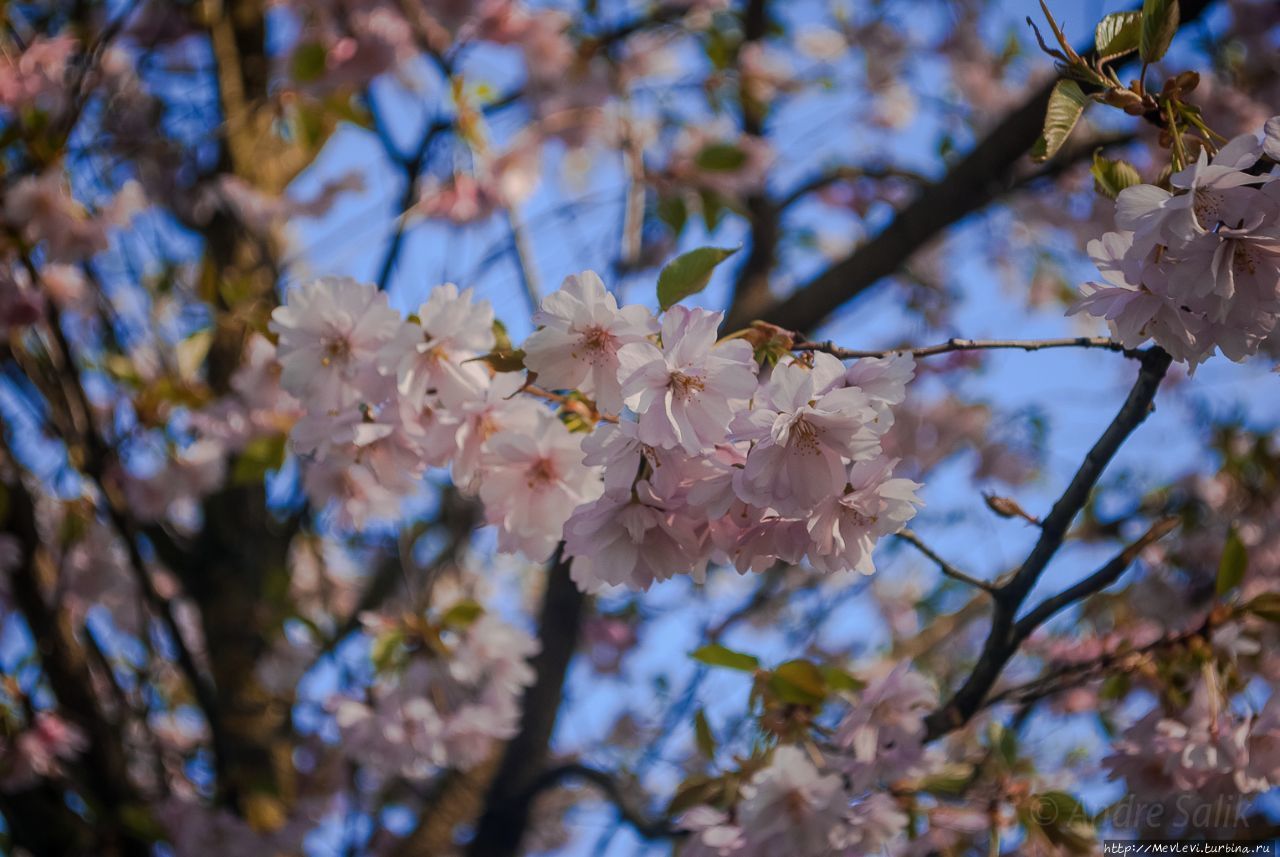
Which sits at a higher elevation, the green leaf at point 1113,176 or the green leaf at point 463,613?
the green leaf at point 1113,176

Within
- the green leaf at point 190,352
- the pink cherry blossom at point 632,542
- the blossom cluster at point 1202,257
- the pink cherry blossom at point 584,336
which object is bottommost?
the pink cherry blossom at point 632,542

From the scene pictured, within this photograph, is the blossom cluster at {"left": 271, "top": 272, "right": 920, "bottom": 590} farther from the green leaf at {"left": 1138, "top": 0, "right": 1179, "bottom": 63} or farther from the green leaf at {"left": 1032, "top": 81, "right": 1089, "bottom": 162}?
the green leaf at {"left": 1138, "top": 0, "right": 1179, "bottom": 63}

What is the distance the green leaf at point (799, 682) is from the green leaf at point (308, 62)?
6.56ft

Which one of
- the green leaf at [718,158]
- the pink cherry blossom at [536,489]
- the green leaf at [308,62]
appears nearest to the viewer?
the pink cherry blossom at [536,489]

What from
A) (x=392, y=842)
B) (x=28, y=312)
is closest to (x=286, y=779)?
(x=392, y=842)

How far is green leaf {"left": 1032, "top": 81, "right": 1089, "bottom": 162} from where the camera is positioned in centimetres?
81

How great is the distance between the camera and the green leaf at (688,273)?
0.88 metres

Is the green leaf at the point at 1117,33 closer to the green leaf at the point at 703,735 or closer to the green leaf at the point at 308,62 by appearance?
the green leaf at the point at 703,735

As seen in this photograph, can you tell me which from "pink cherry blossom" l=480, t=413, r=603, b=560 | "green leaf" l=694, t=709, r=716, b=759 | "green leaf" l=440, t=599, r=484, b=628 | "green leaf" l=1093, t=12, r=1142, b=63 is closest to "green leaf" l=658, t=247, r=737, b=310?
"pink cherry blossom" l=480, t=413, r=603, b=560

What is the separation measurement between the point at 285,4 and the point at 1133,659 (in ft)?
9.41

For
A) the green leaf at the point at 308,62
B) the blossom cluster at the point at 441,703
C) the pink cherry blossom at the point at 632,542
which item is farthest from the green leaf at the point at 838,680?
the green leaf at the point at 308,62

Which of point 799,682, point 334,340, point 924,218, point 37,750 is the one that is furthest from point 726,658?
point 37,750

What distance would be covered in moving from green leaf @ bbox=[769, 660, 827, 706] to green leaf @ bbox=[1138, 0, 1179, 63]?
724 mm

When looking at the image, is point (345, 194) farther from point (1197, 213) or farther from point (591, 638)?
point (1197, 213)
